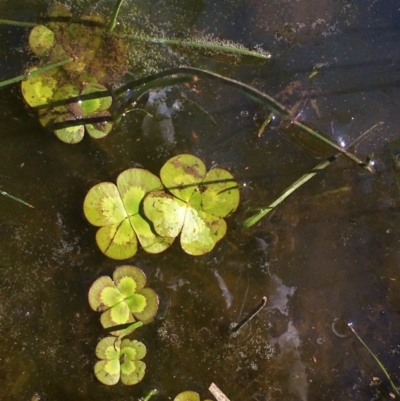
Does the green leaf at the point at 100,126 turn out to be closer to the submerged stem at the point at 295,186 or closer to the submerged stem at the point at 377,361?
the submerged stem at the point at 295,186

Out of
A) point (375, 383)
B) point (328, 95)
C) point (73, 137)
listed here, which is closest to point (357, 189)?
point (328, 95)

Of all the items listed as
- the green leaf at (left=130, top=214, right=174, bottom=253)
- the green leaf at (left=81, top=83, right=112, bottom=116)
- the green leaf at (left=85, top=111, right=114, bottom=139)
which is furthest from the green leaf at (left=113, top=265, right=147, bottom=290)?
the green leaf at (left=81, top=83, right=112, bottom=116)

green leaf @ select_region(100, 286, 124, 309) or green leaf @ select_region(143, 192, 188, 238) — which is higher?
green leaf @ select_region(143, 192, 188, 238)

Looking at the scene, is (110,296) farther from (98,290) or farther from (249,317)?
(249,317)

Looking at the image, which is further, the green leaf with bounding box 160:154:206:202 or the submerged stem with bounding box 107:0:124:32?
the green leaf with bounding box 160:154:206:202

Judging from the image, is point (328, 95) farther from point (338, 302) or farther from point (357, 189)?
point (338, 302)

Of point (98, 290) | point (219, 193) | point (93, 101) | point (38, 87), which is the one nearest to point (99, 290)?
point (98, 290)

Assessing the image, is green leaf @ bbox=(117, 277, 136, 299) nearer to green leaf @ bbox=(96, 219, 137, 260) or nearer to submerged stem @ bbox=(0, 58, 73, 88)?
green leaf @ bbox=(96, 219, 137, 260)
